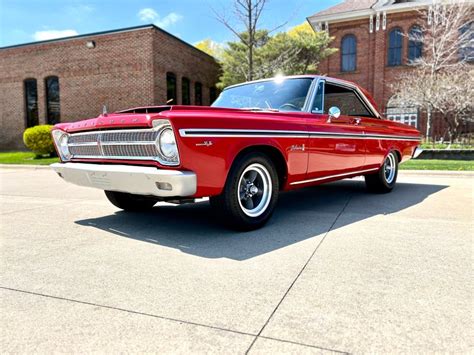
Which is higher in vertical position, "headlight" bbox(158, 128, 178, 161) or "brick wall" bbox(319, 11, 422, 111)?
"brick wall" bbox(319, 11, 422, 111)

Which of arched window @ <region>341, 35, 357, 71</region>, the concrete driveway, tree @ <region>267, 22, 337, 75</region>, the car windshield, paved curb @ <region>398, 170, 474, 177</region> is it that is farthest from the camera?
arched window @ <region>341, 35, 357, 71</region>

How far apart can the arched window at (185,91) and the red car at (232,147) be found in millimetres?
14819

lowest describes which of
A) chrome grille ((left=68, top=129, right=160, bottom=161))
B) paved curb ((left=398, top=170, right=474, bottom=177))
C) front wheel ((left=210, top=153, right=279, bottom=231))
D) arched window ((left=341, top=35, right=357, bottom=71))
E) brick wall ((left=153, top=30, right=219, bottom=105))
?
paved curb ((left=398, top=170, right=474, bottom=177))

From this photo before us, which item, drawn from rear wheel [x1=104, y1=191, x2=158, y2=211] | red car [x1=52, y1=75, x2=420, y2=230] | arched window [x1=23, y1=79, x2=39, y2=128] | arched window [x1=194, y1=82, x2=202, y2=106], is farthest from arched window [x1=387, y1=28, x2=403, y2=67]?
rear wheel [x1=104, y1=191, x2=158, y2=211]

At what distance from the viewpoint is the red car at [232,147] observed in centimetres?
310

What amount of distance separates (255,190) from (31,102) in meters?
20.6

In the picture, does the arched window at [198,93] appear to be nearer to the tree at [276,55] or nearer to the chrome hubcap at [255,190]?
the tree at [276,55]

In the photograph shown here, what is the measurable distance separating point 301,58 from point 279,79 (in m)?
16.3

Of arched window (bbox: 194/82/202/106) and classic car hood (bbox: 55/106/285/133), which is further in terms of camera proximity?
arched window (bbox: 194/82/202/106)

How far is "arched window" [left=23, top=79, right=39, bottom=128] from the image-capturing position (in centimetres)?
2009

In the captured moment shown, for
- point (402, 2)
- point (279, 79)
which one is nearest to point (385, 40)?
point (402, 2)

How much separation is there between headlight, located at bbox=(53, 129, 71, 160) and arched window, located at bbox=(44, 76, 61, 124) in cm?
1695

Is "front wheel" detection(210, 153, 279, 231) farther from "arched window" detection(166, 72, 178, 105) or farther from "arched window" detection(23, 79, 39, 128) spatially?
"arched window" detection(23, 79, 39, 128)

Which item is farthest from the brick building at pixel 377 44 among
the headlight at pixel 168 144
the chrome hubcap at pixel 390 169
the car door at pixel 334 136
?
the headlight at pixel 168 144
